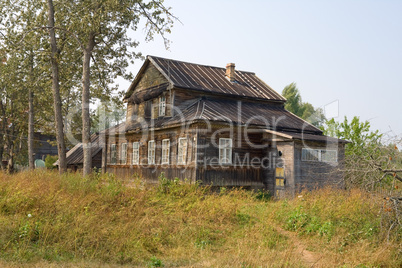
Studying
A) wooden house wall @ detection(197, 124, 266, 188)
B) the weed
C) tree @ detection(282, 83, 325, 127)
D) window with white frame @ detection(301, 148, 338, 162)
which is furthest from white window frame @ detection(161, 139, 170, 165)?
tree @ detection(282, 83, 325, 127)

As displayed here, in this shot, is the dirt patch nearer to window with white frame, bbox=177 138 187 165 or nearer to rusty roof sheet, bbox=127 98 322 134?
rusty roof sheet, bbox=127 98 322 134

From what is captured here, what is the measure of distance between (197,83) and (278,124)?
17.1ft

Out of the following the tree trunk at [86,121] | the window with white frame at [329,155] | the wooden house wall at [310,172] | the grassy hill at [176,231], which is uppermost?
the tree trunk at [86,121]

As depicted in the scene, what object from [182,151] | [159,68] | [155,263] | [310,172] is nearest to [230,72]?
[159,68]

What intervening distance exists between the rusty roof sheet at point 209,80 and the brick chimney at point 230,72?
0.27 m

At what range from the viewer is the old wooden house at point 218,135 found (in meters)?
17.2

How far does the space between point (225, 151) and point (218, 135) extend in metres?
0.87

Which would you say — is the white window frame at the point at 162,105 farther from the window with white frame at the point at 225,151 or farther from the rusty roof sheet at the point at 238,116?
the window with white frame at the point at 225,151

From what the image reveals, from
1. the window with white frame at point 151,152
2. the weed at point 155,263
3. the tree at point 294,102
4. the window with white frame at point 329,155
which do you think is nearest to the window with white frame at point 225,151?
the window with white frame at point 329,155

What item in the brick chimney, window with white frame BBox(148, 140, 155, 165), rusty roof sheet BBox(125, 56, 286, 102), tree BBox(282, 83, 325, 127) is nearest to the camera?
rusty roof sheet BBox(125, 56, 286, 102)

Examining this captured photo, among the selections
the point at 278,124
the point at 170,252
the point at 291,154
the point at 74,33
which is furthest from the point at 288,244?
the point at 74,33

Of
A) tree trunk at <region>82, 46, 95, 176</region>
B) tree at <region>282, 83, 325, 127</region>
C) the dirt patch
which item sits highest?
tree at <region>282, 83, 325, 127</region>

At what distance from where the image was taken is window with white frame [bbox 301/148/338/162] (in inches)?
680

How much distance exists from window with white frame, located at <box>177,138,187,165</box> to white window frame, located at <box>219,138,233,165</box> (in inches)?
71.1
